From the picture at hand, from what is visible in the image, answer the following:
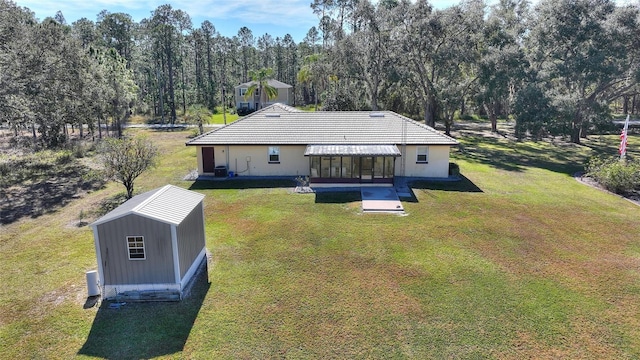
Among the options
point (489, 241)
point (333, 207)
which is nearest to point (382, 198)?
point (333, 207)

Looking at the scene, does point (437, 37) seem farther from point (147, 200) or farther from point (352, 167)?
point (147, 200)

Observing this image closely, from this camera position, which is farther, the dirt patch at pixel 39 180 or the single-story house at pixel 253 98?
the single-story house at pixel 253 98

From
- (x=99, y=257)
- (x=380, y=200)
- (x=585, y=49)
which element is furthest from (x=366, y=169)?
(x=585, y=49)

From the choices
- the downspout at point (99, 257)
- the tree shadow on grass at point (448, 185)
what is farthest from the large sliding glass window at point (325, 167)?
the downspout at point (99, 257)

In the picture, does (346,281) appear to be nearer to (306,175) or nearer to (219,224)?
(219,224)

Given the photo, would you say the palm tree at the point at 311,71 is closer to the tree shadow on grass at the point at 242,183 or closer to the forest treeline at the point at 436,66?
the forest treeline at the point at 436,66

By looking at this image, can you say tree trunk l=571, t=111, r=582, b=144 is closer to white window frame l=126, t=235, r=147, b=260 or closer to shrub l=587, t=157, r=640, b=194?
shrub l=587, t=157, r=640, b=194
